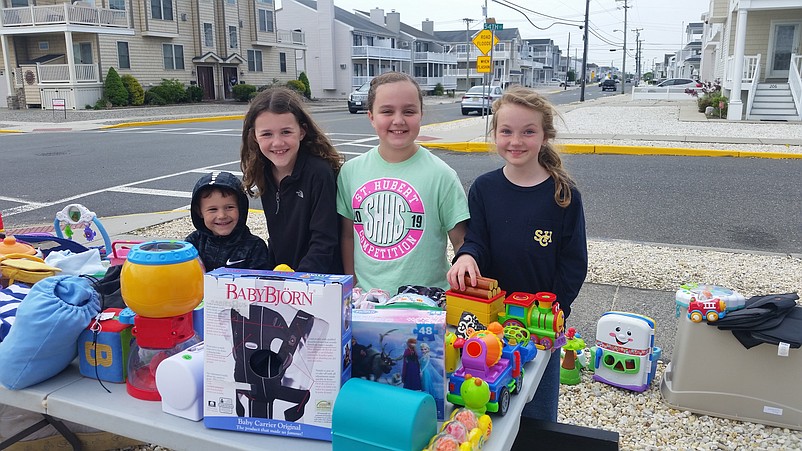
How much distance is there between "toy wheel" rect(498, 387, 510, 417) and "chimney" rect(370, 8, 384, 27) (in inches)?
2502

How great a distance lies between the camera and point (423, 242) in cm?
262

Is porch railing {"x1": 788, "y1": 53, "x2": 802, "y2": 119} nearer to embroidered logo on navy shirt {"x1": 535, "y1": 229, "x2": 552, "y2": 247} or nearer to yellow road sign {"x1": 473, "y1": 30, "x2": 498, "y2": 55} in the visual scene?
yellow road sign {"x1": 473, "y1": 30, "x2": 498, "y2": 55}

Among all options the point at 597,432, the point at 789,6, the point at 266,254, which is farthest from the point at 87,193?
the point at 789,6

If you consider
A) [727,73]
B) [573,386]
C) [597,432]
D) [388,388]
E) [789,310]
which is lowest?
[573,386]

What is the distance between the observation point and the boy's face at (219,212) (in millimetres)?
2875

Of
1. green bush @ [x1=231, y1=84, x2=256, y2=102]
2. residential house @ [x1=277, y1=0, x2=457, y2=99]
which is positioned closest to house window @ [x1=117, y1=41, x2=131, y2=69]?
green bush @ [x1=231, y1=84, x2=256, y2=102]

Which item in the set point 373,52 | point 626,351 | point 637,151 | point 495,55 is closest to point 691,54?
point 495,55

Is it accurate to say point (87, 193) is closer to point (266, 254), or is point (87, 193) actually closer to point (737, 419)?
point (266, 254)

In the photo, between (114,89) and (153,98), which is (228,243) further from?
(153,98)

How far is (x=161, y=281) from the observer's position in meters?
1.80

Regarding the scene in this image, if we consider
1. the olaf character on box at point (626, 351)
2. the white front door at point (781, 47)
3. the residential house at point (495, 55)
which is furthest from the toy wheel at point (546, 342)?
the residential house at point (495, 55)

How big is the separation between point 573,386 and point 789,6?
1996cm

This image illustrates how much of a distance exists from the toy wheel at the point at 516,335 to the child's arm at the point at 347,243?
918mm

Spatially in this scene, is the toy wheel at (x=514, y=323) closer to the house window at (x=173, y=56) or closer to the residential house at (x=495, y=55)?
the house window at (x=173, y=56)
